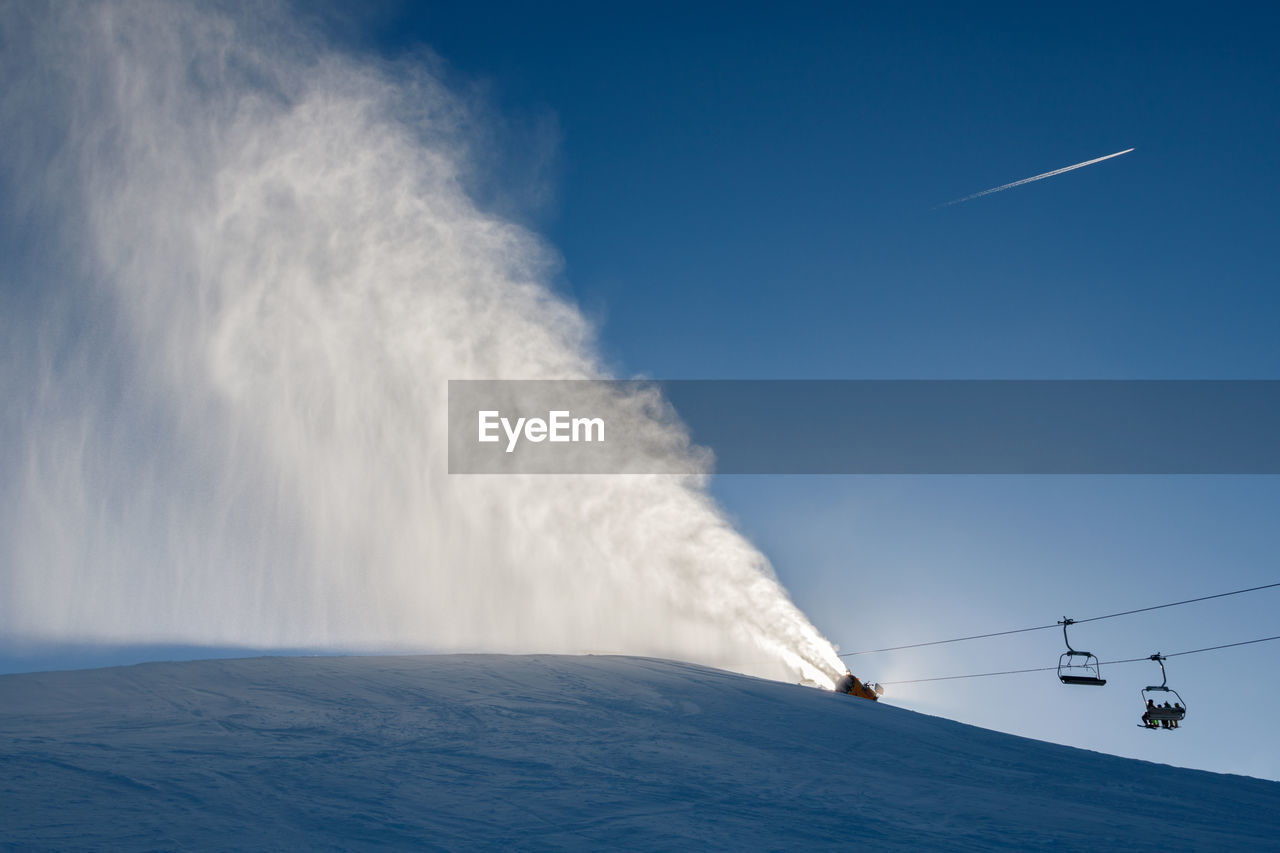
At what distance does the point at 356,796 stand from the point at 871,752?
9.16 meters

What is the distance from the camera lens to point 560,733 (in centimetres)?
1391

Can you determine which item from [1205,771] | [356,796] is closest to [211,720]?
[356,796]

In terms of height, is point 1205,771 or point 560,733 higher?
point 560,733

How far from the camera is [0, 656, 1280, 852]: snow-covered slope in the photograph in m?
8.88

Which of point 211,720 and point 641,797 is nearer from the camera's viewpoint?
point 641,797

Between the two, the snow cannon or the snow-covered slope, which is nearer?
the snow-covered slope

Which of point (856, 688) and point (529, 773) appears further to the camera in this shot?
point (856, 688)

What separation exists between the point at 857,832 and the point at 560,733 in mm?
5770

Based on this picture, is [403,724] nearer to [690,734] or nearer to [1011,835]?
[690,734]

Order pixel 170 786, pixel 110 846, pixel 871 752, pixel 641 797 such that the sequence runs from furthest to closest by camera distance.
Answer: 1. pixel 871 752
2. pixel 641 797
3. pixel 170 786
4. pixel 110 846

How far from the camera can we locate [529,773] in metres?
11.3

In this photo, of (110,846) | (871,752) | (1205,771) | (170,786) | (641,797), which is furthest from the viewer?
(1205,771)

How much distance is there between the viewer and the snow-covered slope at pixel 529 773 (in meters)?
8.88

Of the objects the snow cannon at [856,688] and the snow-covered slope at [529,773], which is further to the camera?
the snow cannon at [856,688]
